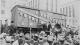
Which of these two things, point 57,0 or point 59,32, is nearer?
point 59,32

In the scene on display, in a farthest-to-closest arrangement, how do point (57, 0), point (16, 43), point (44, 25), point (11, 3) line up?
point (57, 0) < point (11, 3) < point (44, 25) < point (16, 43)

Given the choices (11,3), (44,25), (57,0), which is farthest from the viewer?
(57,0)

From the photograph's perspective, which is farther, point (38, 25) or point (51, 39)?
point (38, 25)

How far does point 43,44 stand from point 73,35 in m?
0.15

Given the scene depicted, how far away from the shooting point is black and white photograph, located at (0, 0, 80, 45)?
0.36 metres

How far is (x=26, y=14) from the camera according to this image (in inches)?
21.8

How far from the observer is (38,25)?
545 millimetres

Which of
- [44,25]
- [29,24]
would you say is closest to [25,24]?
[29,24]

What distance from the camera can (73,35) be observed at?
1.33 feet

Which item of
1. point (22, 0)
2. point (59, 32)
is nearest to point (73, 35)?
point (59, 32)

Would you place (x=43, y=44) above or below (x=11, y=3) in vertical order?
below

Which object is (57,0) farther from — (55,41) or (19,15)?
(55,41)

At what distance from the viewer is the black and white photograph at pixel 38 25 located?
36 cm

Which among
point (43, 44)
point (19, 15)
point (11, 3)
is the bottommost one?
point (43, 44)
